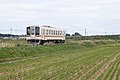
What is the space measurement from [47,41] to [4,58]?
2373cm

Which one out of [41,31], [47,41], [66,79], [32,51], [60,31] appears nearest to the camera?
[66,79]

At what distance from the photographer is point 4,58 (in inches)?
1319

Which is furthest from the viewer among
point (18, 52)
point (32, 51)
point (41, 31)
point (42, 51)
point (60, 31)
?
point (60, 31)

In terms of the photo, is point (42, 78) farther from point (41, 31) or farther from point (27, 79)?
point (41, 31)

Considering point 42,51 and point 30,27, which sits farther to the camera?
point 30,27

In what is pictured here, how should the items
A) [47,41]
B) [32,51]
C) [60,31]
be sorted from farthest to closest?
[60,31]
[47,41]
[32,51]

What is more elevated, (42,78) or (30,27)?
(30,27)

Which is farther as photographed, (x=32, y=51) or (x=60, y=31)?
(x=60, y=31)

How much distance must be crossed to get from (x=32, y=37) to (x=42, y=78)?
3662cm

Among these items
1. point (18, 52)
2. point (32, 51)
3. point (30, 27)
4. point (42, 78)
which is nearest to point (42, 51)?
point (32, 51)

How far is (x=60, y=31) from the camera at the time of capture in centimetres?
6256

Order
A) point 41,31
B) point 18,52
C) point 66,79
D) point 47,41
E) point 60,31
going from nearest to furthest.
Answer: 1. point 66,79
2. point 18,52
3. point 41,31
4. point 47,41
5. point 60,31

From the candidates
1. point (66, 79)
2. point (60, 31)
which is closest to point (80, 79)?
point (66, 79)

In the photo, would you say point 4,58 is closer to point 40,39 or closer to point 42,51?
point 42,51
